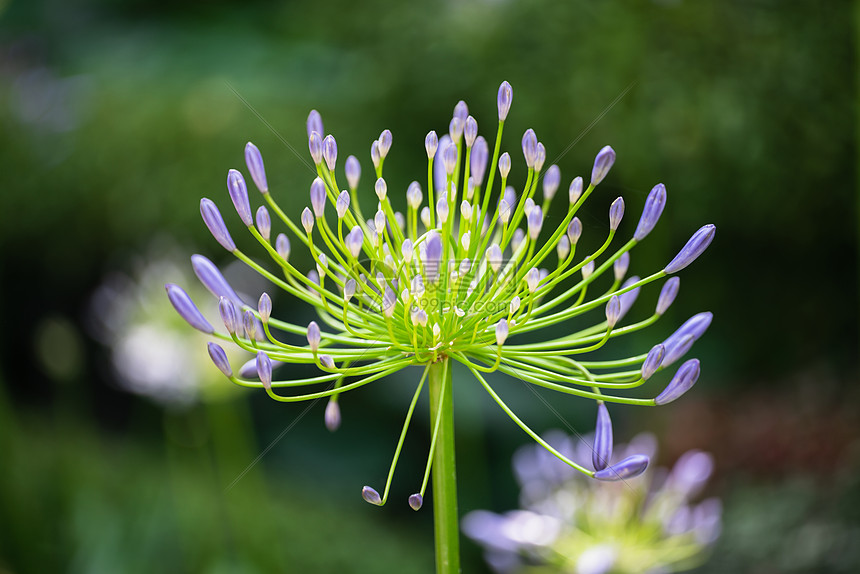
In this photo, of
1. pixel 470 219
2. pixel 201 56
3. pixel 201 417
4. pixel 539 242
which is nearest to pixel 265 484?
pixel 201 417

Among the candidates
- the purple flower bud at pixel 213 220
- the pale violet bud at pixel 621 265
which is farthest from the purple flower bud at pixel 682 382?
the purple flower bud at pixel 213 220

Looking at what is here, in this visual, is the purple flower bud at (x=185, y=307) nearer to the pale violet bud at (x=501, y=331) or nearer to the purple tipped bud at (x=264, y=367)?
the purple tipped bud at (x=264, y=367)

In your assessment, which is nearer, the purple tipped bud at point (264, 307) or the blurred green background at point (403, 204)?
the purple tipped bud at point (264, 307)

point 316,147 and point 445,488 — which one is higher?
point 316,147

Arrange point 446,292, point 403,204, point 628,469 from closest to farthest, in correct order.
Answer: point 628,469
point 446,292
point 403,204

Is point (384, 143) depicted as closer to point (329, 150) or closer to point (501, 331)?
point (329, 150)

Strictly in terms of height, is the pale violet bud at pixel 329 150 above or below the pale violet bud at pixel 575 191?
above

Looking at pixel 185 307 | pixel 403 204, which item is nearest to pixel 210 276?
pixel 185 307
